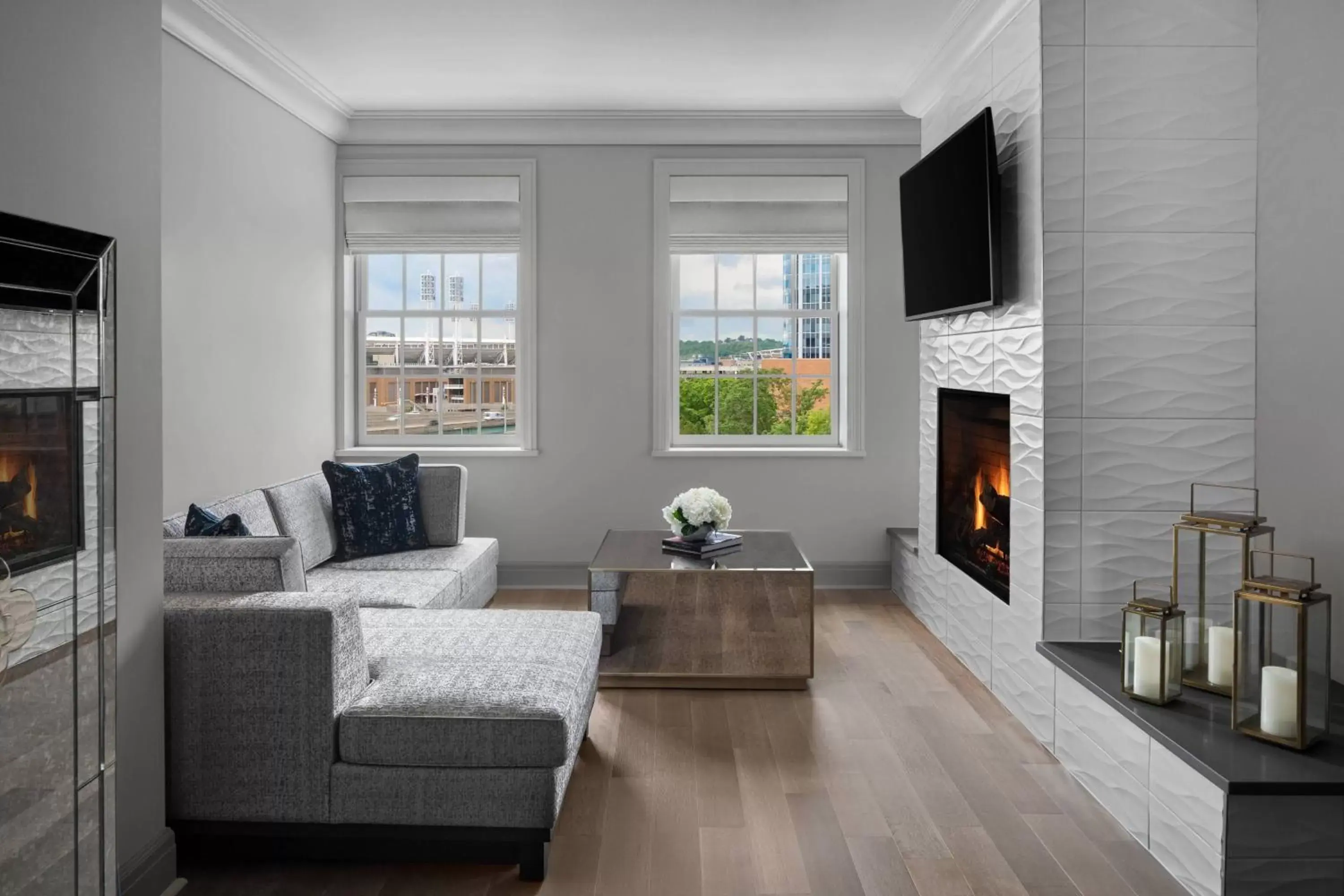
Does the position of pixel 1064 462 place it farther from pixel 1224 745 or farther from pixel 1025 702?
pixel 1224 745

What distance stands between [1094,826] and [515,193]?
173 inches

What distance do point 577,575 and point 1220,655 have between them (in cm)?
365

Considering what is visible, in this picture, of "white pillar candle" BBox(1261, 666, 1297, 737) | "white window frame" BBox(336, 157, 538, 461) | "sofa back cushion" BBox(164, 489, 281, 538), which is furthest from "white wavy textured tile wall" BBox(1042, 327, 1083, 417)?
"white window frame" BBox(336, 157, 538, 461)

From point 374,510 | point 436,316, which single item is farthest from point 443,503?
point 436,316

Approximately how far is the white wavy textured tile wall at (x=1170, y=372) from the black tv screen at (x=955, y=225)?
47 cm

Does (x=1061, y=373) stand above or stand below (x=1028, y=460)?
above

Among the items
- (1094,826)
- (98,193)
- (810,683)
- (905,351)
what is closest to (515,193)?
(905,351)

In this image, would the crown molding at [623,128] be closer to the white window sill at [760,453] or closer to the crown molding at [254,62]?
the crown molding at [254,62]

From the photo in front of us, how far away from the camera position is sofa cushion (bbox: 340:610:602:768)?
2.34 metres

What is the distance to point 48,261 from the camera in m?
1.70

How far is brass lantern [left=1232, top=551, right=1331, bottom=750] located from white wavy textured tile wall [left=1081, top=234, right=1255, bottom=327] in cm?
105

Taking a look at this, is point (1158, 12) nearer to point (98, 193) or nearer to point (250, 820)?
point (98, 193)

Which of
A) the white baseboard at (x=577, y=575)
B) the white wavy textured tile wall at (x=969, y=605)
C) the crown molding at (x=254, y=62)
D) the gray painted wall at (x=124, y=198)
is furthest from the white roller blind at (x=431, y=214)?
the gray painted wall at (x=124, y=198)

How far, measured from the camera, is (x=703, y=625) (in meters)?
3.78
